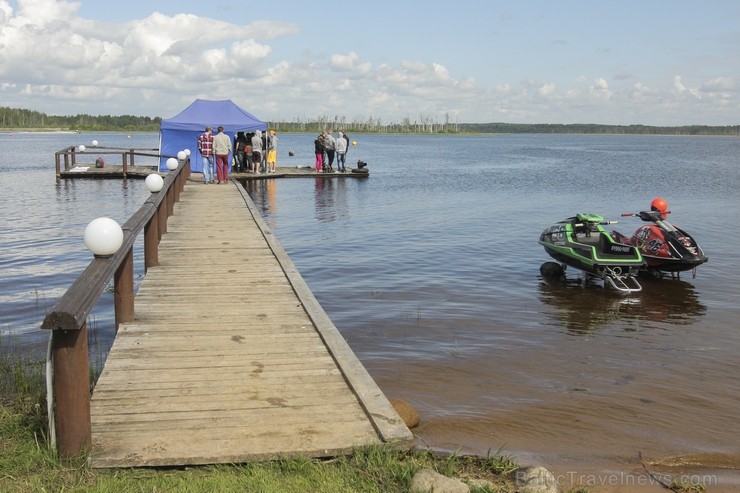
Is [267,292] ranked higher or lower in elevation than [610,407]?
higher

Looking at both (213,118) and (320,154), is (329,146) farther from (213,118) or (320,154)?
(213,118)

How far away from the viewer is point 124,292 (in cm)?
621

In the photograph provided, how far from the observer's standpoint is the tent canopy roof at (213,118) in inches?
1057

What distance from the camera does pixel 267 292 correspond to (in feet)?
25.0

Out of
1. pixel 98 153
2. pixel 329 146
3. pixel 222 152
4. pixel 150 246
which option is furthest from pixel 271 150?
pixel 150 246

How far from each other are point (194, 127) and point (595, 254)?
61.0 feet

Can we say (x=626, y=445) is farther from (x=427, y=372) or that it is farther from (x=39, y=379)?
(x=39, y=379)

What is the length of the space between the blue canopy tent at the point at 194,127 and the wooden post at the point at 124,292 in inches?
838

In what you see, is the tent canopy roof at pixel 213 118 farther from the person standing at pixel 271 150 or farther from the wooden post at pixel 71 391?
the wooden post at pixel 71 391

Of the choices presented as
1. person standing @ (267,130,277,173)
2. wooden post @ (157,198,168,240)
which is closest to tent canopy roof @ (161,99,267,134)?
person standing @ (267,130,277,173)

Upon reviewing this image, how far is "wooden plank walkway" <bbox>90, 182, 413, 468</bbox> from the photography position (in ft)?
13.3

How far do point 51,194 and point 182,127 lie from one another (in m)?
5.18

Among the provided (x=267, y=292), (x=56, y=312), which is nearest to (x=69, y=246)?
(x=267, y=292)

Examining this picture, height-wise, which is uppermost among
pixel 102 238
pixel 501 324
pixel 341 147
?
pixel 341 147
